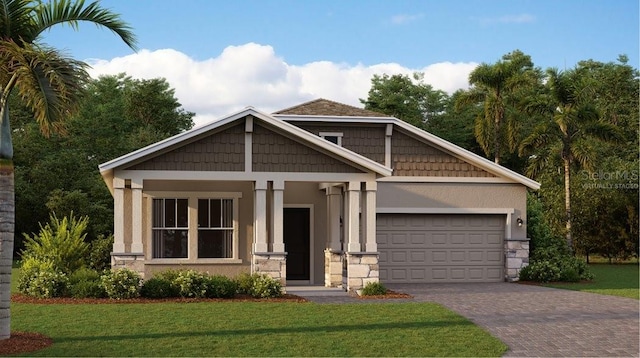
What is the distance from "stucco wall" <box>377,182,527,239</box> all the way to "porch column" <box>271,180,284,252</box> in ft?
16.7

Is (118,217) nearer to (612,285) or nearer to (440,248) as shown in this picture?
(440,248)

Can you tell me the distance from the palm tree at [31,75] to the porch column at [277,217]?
687 centimetres

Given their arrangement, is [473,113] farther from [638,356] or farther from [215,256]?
[638,356]

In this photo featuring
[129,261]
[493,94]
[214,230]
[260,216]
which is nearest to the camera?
[129,261]

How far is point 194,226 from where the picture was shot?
66.4ft

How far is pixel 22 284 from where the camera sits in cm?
1756

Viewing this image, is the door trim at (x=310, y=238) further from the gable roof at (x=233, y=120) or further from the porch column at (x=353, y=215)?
the gable roof at (x=233, y=120)

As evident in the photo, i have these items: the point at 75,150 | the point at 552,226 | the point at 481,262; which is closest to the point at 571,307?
the point at 481,262

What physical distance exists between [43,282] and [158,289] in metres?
2.50

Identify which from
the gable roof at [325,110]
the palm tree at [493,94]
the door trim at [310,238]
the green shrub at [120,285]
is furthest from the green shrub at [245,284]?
the palm tree at [493,94]

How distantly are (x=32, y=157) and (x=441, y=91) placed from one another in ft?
79.5

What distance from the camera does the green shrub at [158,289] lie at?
16797 mm

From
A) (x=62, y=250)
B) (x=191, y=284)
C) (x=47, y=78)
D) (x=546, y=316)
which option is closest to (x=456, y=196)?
(x=546, y=316)

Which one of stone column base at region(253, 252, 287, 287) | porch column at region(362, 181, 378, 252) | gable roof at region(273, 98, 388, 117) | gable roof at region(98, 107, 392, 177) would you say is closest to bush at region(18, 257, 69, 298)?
gable roof at region(98, 107, 392, 177)
